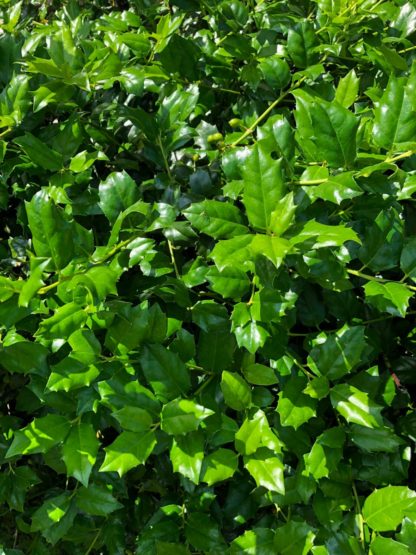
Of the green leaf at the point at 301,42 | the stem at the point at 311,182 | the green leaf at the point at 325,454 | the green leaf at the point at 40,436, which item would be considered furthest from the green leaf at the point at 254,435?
the green leaf at the point at 301,42

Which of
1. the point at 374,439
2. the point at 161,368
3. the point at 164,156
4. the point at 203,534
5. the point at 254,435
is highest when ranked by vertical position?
the point at 164,156

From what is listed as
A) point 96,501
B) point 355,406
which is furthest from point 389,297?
point 96,501

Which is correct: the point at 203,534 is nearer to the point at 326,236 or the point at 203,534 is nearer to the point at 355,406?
the point at 355,406

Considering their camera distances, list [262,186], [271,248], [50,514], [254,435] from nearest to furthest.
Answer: [271,248] < [262,186] < [254,435] < [50,514]

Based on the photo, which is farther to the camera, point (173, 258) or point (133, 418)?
point (173, 258)

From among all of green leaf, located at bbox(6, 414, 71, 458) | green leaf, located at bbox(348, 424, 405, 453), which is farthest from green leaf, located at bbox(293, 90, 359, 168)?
green leaf, located at bbox(6, 414, 71, 458)

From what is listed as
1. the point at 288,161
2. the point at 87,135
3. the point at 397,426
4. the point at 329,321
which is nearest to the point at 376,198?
the point at 288,161

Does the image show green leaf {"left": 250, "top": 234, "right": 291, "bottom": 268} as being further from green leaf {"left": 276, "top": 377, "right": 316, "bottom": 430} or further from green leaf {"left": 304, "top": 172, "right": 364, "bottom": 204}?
green leaf {"left": 276, "top": 377, "right": 316, "bottom": 430}

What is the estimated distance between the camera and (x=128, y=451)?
1.19 meters

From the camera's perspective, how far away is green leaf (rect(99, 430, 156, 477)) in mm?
1164

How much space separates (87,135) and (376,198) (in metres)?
0.77

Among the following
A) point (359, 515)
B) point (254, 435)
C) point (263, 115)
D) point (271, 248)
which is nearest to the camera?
point (271, 248)

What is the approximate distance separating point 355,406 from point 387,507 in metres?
0.24

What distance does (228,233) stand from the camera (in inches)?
45.4
